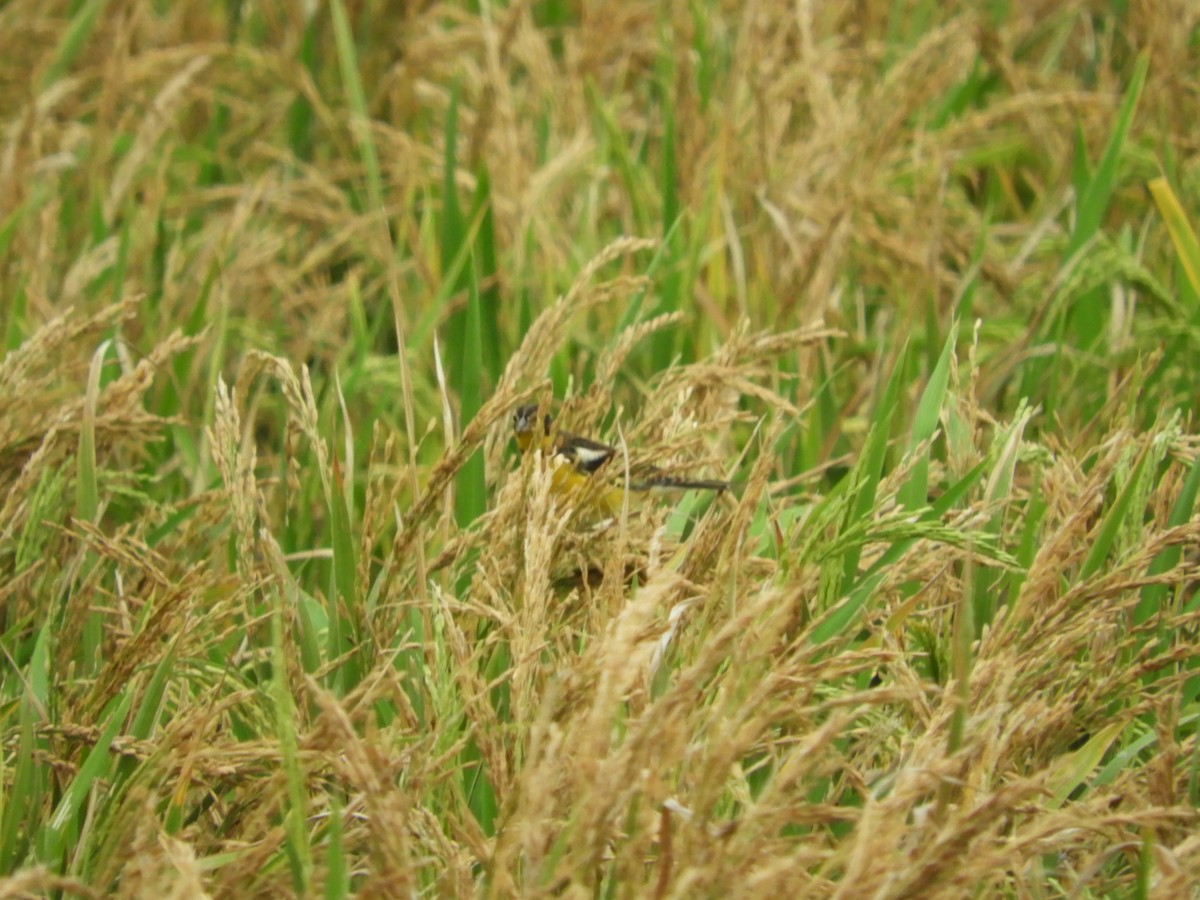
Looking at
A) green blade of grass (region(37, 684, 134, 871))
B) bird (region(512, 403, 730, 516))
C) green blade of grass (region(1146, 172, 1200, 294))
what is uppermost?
green blade of grass (region(1146, 172, 1200, 294))

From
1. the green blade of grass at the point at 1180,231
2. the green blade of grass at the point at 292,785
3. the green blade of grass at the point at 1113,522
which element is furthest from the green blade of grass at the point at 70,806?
the green blade of grass at the point at 1180,231

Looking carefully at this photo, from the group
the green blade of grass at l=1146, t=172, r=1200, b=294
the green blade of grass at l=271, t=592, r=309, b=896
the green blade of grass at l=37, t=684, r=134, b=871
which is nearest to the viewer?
the green blade of grass at l=271, t=592, r=309, b=896

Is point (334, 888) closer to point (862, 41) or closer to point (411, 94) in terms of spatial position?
point (411, 94)

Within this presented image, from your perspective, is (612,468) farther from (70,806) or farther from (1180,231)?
(1180,231)

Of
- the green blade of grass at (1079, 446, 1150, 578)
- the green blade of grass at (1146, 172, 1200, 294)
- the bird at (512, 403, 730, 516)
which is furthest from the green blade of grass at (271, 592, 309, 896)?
the green blade of grass at (1146, 172, 1200, 294)

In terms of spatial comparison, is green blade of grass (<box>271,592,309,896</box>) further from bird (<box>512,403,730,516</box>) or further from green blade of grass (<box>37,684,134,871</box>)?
bird (<box>512,403,730,516</box>)

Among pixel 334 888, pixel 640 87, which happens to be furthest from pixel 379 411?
pixel 640 87

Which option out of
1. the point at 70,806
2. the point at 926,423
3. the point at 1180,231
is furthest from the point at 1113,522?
the point at 70,806

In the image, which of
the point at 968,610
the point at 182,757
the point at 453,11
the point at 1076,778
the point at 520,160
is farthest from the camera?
the point at 453,11
